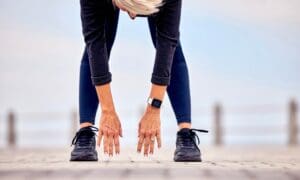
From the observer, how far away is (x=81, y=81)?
4.53m

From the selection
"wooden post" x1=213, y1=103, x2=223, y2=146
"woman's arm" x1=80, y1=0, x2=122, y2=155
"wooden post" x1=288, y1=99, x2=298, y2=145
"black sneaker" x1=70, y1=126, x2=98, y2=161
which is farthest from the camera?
"wooden post" x1=213, y1=103, x2=223, y2=146

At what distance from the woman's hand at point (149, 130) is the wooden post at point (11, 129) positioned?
14715 mm

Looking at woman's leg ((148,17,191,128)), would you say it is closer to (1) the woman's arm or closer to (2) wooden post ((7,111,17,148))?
(1) the woman's arm

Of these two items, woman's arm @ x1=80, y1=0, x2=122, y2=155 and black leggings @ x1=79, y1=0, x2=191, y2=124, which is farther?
black leggings @ x1=79, y1=0, x2=191, y2=124

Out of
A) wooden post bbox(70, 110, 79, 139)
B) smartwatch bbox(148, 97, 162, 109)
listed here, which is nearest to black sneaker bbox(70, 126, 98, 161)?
smartwatch bbox(148, 97, 162, 109)

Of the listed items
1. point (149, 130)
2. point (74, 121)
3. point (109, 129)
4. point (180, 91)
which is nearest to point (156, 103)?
point (149, 130)

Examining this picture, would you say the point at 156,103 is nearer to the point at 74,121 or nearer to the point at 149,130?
the point at 149,130

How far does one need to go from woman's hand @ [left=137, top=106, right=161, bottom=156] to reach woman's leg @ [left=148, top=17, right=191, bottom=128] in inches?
17.5

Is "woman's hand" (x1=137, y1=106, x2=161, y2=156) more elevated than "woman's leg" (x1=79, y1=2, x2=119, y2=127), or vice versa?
"woman's leg" (x1=79, y1=2, x2=119, y2=127)

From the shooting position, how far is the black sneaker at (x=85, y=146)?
439 centimetres

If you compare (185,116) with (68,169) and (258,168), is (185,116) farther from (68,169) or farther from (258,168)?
(68,169)

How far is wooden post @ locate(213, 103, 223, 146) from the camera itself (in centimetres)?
1620

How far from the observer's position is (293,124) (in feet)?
50.5

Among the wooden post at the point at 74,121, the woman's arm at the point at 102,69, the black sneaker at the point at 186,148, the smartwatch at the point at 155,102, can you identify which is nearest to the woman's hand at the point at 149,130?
the smartwatch at the point at 155,102
